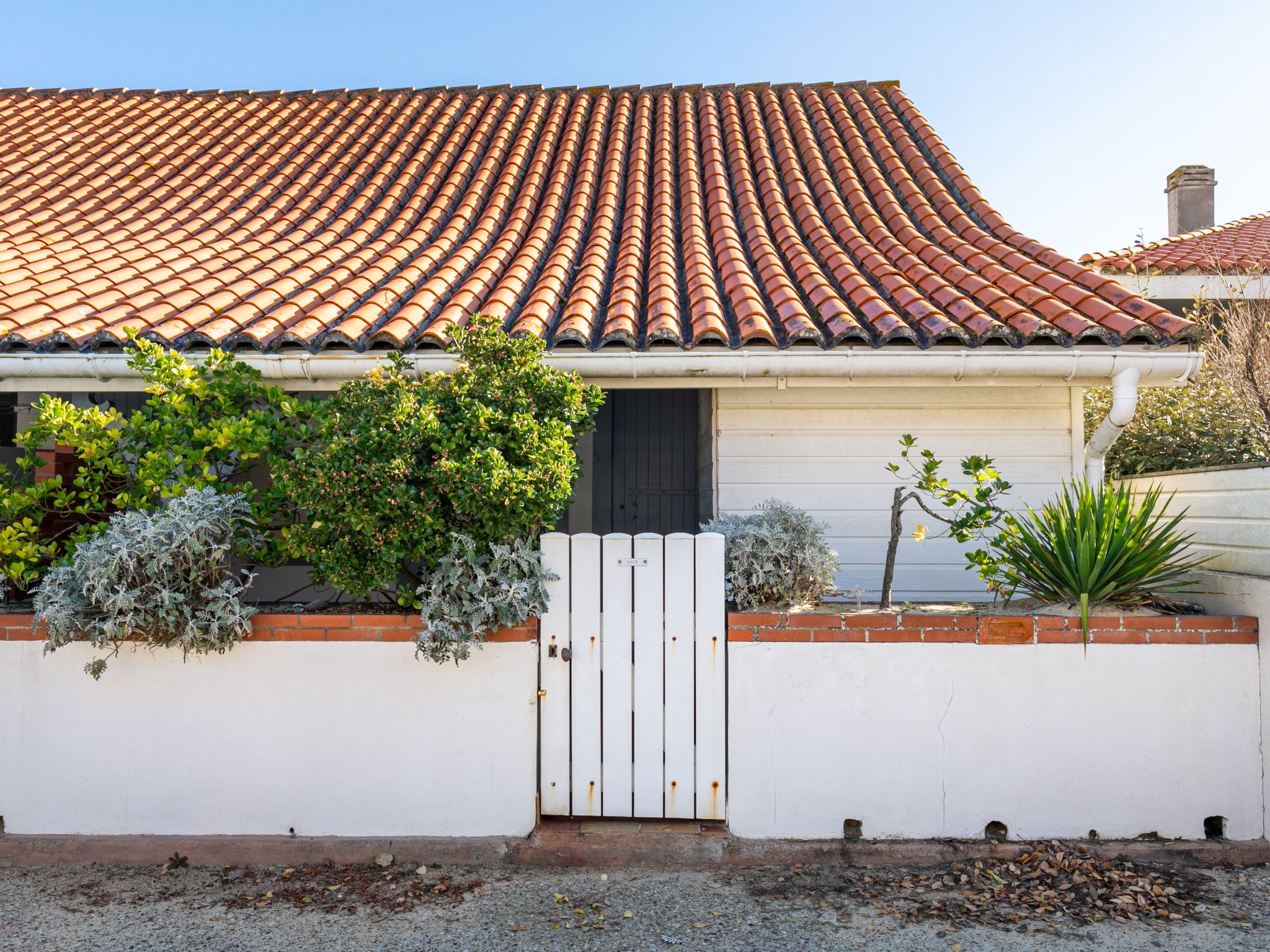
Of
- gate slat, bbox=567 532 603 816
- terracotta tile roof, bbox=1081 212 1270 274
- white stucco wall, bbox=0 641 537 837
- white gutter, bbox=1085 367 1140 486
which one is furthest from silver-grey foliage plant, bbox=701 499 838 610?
terracotta tile roof, bbox=1081 212 1270 274

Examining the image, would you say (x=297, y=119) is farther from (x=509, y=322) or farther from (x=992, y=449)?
(x=992, y=449)

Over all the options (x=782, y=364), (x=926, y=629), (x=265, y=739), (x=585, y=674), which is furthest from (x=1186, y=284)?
(x=265, y=739)

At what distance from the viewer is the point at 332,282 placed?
541 centimetres

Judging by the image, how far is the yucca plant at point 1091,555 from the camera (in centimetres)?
395

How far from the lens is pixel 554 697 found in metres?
3.95

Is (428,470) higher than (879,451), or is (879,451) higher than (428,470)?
(879,451)

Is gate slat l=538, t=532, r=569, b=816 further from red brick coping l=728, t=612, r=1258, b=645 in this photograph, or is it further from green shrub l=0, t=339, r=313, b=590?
green shrub l=0, t=339, r=313, b=590

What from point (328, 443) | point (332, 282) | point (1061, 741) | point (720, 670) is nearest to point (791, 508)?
point (720, 670)

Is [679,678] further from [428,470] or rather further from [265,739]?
[265,739]

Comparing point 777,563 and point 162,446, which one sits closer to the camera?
point 777,563

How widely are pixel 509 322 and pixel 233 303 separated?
1.74 meters

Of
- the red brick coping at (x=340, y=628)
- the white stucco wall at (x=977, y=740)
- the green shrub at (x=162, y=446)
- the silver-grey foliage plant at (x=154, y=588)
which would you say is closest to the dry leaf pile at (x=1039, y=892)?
the white stucco wall at (x=977, y=740)

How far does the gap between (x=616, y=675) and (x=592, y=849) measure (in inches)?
30.6

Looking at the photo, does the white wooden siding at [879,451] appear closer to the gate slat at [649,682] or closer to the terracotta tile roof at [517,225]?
the terracotta tile roof at [517,225]
